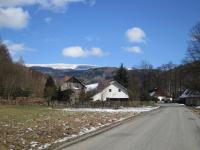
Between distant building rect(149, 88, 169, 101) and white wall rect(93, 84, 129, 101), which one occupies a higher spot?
distant building rect(149, 88, 169, 101)

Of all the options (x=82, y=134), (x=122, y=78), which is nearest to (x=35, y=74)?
(x=122, y=78)

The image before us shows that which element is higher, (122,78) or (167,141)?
(122,78)

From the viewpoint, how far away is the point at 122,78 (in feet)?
395

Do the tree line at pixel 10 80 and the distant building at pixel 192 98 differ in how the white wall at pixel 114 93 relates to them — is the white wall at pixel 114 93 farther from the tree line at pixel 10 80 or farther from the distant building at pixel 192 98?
the tree line at pixel 10 80

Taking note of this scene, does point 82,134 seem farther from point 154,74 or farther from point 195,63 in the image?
point 154,74

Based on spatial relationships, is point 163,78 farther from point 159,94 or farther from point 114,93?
point 114,93

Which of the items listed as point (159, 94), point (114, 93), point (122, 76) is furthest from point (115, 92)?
point (159, 94)

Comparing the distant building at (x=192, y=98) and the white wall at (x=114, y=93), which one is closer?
the distant building at (x=192, y=98)

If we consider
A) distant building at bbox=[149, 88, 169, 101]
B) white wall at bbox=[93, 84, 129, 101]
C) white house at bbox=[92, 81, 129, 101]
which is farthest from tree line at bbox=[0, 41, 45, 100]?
distant building at bbox=[149, 88, 169, 101]

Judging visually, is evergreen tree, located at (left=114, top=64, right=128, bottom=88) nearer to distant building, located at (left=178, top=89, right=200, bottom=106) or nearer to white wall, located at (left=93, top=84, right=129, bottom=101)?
white wall, located at (left=93, top=84, right=129, bottom=101)

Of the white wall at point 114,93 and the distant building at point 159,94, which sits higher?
the distant building at point 159,94

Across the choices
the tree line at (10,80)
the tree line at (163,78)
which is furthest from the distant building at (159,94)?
the tree line at (10,80)

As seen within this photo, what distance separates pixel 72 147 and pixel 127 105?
68.1m

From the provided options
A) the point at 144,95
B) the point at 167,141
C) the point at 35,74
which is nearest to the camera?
the point at 167,141
